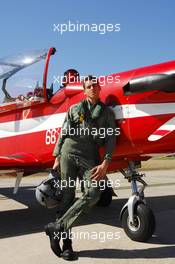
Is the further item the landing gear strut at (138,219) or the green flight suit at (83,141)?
the landing gear strut at (138,219)

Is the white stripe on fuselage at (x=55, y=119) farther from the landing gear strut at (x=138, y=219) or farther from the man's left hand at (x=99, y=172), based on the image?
the landing gear strut at (x=138, y=219)

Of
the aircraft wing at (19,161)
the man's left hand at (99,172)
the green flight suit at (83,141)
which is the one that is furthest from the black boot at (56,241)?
Answer: the aircraft wing at (19,161)

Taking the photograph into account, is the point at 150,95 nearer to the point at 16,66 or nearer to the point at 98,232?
the point at 98,232

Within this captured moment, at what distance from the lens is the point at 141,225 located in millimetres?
4727

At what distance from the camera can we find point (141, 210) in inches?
189

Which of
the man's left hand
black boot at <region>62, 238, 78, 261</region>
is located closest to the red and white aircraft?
the man's left hand

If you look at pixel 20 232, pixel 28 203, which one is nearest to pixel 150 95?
pixel 20 232

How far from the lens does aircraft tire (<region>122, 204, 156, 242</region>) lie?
4.70 meters

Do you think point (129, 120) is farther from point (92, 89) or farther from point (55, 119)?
point (55, 119)

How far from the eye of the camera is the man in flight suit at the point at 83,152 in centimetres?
414

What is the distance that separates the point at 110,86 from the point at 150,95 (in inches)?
22.6

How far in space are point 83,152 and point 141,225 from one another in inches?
47.3

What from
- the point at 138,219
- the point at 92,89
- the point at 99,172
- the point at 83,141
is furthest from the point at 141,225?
the point at 92,89

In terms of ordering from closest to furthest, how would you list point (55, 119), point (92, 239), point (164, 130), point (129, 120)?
point (164, 130) → point (129, 120) → point (92, 239) → point (55, 119)
